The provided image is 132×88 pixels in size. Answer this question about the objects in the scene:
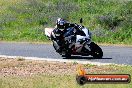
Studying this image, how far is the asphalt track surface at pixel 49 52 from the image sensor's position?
19469mm

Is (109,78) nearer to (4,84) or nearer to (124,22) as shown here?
(4,84)

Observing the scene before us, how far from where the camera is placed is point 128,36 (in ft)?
92.5

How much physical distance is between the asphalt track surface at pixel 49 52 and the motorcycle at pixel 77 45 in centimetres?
27

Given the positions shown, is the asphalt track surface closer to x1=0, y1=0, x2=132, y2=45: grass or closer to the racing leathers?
the racing leathers

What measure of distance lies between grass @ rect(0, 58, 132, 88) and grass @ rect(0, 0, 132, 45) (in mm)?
10160

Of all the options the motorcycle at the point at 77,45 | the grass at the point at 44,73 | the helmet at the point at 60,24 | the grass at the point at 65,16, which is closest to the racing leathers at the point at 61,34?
the motorcycle at the point at 77,45

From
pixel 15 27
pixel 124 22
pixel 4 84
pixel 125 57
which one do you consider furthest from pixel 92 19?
pixel 4 84

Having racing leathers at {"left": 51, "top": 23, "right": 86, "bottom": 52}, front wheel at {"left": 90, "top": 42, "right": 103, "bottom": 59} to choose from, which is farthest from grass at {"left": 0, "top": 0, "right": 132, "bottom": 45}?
racing leathers at {"left": 51, "top": 23, "right": 86, "bottom": 52}

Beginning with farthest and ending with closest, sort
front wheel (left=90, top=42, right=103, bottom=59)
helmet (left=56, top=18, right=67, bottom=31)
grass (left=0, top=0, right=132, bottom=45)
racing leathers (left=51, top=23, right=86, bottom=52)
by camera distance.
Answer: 1. grass (left=0, top=0, right=132, bottom=45)
2. front wheel (left=90, top=42, right=103, bottom=59)
3. racing leathers (left=51, top=23, right=86, bottom=52)
4. helmet (left=56, top=18, right=67, bottom=31)

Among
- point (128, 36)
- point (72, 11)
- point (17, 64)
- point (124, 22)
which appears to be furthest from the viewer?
point (72, 11)

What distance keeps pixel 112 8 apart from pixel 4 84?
2635cm

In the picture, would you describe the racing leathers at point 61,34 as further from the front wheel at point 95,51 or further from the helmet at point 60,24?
the front wheel at point 95,51

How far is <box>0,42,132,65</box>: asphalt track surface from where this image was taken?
19.5 m

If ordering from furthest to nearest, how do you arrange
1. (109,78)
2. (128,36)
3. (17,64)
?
(128,36) → (17,64) → (109,78)
